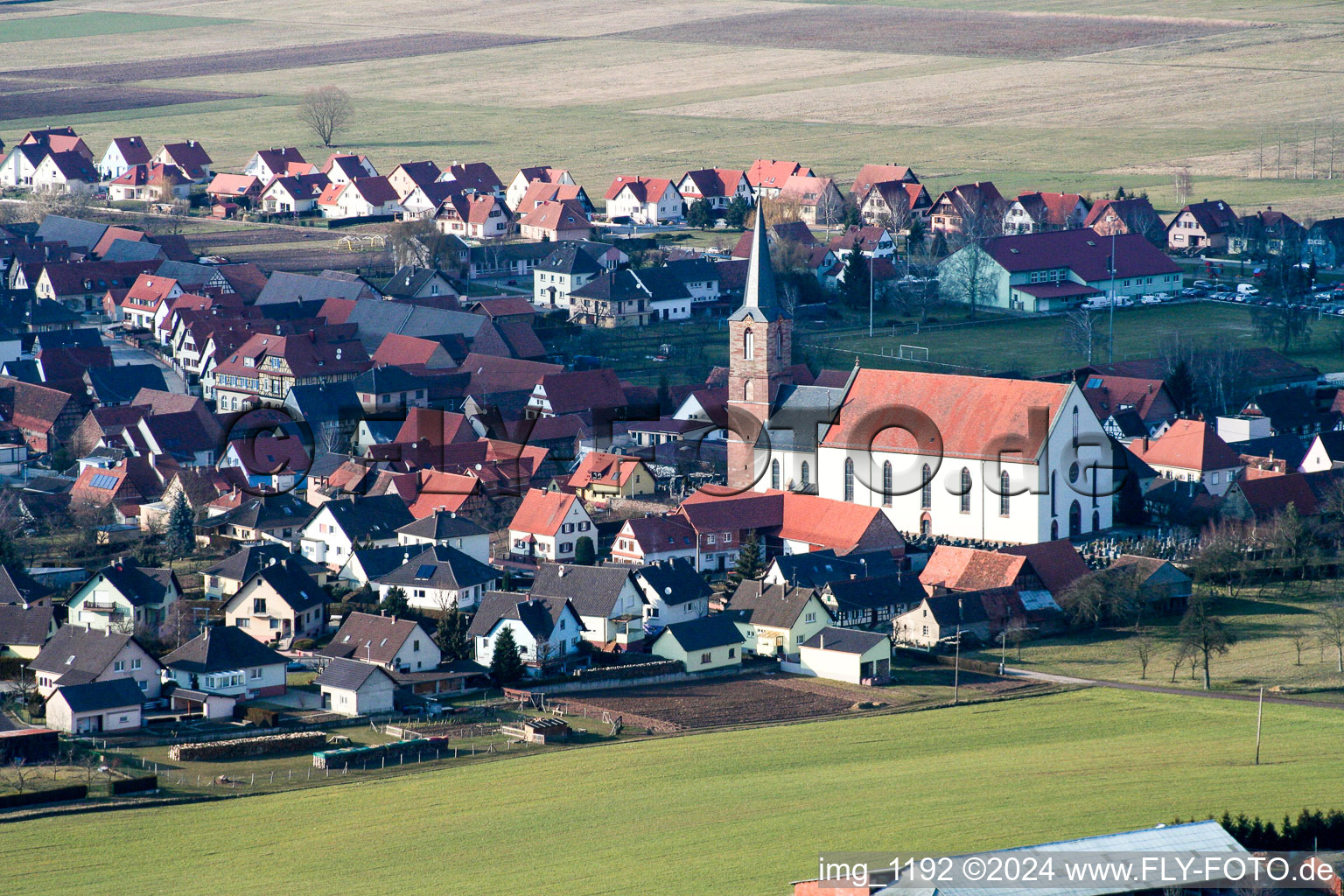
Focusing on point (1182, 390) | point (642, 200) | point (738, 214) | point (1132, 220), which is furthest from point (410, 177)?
point (1182, 390)

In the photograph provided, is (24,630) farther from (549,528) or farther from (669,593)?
(669,593)

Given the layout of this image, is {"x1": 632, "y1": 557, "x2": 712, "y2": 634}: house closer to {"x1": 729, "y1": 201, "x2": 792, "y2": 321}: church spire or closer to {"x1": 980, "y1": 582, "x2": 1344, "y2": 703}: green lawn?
{"x1": 980, "y1": 582, "x2": 1344, "y2": 703}: green lawn

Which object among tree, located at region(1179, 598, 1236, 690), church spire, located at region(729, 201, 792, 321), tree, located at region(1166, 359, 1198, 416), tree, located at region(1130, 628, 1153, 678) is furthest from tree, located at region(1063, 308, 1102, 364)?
tree, located at region(1179, 598, 1236, 690)

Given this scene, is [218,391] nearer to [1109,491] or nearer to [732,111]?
[1109,491]

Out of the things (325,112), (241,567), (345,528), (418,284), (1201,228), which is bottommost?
(241,567)

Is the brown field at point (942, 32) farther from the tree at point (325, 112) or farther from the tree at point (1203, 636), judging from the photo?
the tree at point (1203, 636)

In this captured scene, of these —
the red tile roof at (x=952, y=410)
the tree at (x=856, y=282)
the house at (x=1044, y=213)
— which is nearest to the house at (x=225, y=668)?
the red tile roof at (x=952, y=410)
